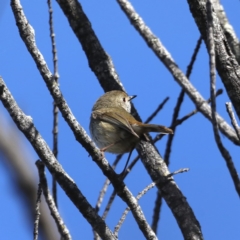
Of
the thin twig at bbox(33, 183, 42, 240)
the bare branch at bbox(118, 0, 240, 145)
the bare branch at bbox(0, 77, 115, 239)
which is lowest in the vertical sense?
the thin twig at bbox(33, 183, 42, 240)

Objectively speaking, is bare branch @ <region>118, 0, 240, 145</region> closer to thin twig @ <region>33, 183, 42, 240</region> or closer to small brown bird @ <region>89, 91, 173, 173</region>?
small brown bird @ <region>89, 91, 173, 173</region>

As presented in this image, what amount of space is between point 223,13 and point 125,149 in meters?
1.30

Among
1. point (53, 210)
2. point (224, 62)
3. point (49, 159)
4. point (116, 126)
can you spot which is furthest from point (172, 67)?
point (116, 126)

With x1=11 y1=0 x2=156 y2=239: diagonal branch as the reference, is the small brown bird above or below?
above

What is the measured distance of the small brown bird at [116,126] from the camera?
4.52 m

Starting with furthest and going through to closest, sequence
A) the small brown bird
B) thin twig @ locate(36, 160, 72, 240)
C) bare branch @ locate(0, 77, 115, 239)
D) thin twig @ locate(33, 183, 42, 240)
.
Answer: the small brown bird, bare branch @ locate(0, 77, 115, 239), thin twig @ locate(36, 160, 72, 240), thin twig @ locate(33, 183, 42, 240)

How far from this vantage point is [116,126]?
4887 mm

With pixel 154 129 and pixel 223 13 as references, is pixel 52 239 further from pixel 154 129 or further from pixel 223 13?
pixel 223 13

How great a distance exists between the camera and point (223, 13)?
4.62 m

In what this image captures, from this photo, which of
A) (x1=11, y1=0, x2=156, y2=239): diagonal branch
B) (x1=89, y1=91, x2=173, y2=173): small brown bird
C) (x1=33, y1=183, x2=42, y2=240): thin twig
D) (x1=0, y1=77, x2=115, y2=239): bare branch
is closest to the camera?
(x1=33, y1=183, x2=42, y2=240): thin twig

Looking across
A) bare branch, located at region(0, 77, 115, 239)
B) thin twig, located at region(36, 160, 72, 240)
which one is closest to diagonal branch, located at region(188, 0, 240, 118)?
bare branch, located at region(0, 77, 115, 239)

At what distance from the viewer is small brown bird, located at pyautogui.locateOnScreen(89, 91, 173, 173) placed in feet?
14.8

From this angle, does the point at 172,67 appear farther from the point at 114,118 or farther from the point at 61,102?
the point at 114,118

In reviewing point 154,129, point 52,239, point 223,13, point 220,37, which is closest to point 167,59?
point 220,37
